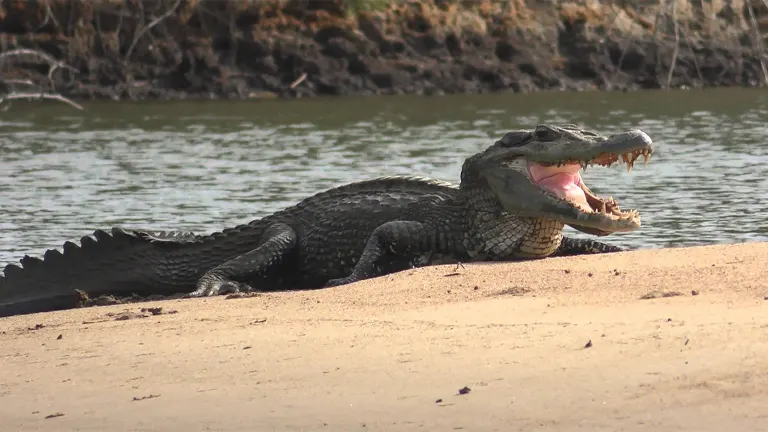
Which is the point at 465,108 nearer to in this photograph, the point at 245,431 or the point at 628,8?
the point at 628,8

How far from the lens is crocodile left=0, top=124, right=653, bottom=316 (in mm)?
9086

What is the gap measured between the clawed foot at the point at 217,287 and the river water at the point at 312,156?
104 inches

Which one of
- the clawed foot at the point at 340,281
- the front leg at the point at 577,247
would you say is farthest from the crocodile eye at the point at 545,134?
the clawed foot at the point at 340,281

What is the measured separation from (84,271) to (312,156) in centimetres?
1001

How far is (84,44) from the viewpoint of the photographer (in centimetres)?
3284

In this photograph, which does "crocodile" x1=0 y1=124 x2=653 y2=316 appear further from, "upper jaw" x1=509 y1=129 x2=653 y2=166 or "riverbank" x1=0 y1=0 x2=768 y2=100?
"riverbank" x1=0 y1=0 x2=768 y2=100

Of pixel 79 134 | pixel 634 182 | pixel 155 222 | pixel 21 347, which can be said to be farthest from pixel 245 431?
pixel 79 134

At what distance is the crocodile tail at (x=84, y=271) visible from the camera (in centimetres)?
971

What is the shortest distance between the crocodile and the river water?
1.88m

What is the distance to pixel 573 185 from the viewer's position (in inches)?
367

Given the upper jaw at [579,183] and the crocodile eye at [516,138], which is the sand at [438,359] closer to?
the upper jaw at [579,183]

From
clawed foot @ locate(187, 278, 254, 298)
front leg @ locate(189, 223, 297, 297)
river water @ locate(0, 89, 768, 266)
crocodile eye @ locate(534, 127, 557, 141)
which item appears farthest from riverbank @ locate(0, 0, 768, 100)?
crocodile eye @ locate(534, 127, 557, 141)

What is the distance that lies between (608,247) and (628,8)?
26.3 metres

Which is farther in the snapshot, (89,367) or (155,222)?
(155,222)
